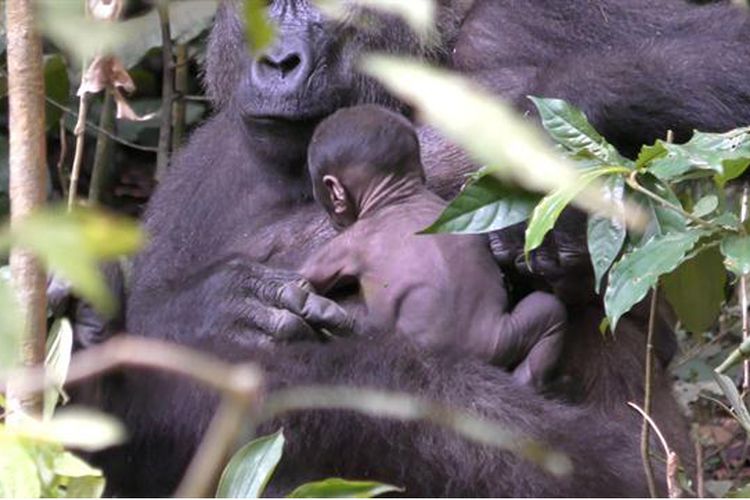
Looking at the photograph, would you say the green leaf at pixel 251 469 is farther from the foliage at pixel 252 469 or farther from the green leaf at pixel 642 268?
the green leaf at pixel 642 268

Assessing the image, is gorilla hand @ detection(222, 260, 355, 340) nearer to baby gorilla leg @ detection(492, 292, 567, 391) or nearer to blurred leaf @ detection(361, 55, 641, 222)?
baby gorilla leg @ detection(492, 292, 567, 391)

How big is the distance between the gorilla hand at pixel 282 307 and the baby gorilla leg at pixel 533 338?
261 mm

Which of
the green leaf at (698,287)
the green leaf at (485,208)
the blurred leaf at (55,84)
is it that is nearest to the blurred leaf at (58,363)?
the green leaf at (485,208)

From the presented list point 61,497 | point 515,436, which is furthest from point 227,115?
point 61,497

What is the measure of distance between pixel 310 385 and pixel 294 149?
0.55 metres

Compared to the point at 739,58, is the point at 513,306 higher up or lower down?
lower down

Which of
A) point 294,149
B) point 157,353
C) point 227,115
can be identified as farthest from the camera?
point 227,115

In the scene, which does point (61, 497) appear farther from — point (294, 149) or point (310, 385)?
point (294, 149)

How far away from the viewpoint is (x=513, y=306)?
8.66 ft

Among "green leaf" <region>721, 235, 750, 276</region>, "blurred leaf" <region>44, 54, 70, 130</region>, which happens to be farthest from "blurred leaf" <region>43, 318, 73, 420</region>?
"blurred leaf" <region>44, 54, 70, 130</region>

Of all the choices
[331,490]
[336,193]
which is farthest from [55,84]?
[331,490]

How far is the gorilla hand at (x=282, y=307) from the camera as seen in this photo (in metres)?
2.55

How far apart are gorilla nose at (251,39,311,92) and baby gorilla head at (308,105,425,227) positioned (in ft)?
0.32

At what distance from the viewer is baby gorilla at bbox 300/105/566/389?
8.20ft
